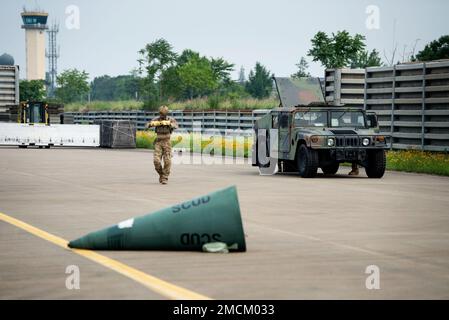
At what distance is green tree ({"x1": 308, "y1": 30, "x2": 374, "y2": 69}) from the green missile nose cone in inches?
1646

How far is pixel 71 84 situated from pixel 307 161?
134251 mm

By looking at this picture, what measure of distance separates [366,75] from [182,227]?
84.1 feet

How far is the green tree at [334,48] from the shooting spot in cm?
5334

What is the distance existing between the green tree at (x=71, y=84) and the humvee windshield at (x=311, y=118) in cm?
13218

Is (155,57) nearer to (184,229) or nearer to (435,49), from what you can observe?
(435,49)

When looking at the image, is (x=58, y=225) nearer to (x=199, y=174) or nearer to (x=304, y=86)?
(x=199, y=174)

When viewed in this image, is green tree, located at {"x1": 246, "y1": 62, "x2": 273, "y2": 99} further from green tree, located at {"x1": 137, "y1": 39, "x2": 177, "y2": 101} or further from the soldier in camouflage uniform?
the soldier in camouflage uniform

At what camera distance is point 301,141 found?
2694 centimetres

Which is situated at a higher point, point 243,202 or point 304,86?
point 304,86

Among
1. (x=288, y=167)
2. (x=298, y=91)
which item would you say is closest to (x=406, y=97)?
(x=298, y=91)

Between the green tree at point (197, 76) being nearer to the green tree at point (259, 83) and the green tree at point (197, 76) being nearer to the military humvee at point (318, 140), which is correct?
the green tree at point (259, 83)

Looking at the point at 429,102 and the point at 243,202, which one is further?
the point at 429,102

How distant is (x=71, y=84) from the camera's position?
15812 centimetres

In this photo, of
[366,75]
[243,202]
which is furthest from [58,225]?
[366,75]
